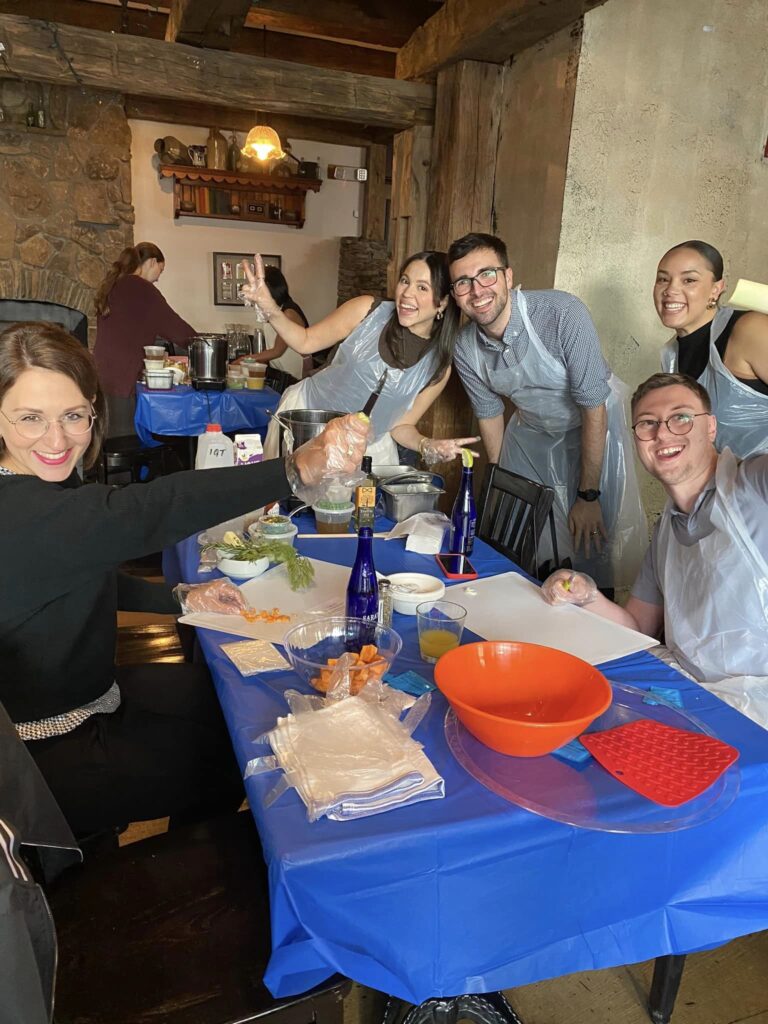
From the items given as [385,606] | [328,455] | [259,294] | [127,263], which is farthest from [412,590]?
[127,263]

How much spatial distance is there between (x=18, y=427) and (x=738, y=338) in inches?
83.7

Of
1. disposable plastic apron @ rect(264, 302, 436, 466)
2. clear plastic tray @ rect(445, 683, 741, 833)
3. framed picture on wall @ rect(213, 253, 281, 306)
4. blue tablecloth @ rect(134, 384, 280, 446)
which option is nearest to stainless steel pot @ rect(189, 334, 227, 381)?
blue tablecloth @ rect(134, 384, 280, 446)

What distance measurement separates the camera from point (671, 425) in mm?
1602

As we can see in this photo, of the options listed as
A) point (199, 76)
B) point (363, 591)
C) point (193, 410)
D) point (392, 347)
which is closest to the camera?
point (363, 591)

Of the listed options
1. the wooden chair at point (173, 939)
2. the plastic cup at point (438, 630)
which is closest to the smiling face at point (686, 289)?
the plastic cup at point (438, 630)

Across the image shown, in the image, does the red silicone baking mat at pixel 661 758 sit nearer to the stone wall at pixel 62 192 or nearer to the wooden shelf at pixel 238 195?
the stone wall at pixel 62 192

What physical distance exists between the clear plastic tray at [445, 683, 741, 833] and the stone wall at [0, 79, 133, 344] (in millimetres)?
6040

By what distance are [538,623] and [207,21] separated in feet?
13.1

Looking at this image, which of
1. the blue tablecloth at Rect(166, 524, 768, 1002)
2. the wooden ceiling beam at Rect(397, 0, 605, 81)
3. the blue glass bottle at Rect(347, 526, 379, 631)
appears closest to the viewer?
the blue tablecloth at Rect(166, 524, 768, 1002)

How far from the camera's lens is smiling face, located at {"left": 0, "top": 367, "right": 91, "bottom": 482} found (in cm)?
133

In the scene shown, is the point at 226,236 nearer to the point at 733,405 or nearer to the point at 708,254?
the point at 708,254

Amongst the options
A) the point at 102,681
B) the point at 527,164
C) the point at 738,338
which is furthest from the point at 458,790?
the point at 527,164

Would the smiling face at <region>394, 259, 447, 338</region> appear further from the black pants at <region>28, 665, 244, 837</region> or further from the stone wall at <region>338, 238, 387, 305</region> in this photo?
the stone wall at <region>338, 238, 387, 305</region>

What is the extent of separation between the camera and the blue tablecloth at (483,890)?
0.89 m
